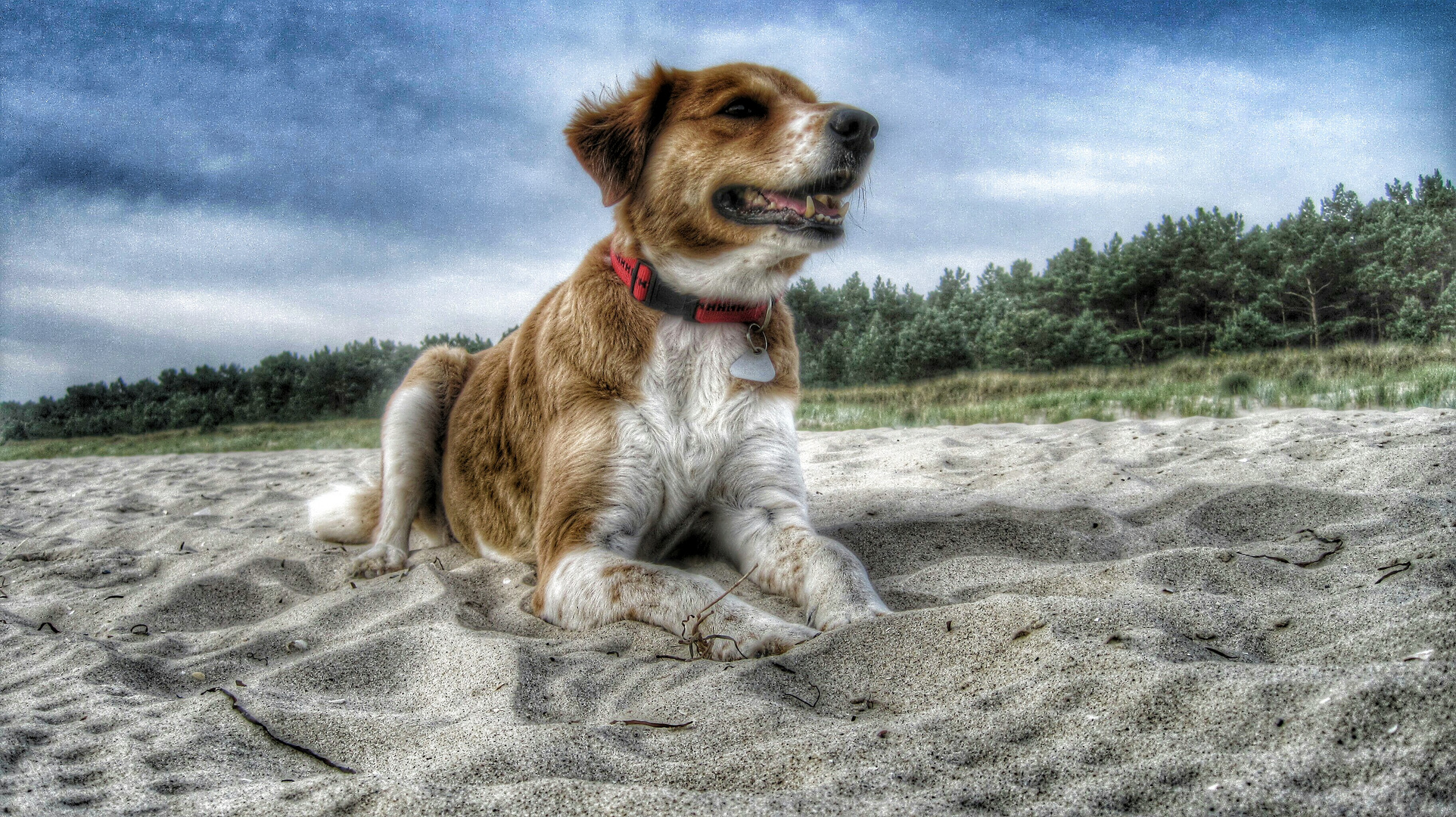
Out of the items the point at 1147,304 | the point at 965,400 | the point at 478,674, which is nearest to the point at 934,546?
the point at 478,674

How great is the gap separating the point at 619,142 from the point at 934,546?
202 centimetres

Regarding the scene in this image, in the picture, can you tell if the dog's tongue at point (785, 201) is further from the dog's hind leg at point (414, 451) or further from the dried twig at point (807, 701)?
the dog's hind leg at point (414, 451)

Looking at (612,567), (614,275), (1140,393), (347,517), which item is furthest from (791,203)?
(1140,393)

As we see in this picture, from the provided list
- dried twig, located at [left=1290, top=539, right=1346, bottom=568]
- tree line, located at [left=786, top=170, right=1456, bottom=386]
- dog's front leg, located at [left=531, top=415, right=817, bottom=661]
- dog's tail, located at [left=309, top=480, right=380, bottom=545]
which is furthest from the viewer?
tree line, located at [left=786, top=170, right=1456, bottom=386]

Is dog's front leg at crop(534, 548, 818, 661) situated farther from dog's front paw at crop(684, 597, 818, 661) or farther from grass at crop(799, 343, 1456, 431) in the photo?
grass at crop(799, 343, 1456, 431)

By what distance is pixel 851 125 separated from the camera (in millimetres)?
2832

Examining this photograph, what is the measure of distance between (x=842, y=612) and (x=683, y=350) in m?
1.23

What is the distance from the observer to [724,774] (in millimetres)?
1346

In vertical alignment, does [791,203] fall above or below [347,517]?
above

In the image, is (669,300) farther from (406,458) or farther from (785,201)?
(406,458)

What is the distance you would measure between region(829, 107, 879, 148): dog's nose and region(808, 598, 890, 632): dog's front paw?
5.06 ft

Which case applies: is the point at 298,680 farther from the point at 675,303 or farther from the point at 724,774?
the point at 675,303

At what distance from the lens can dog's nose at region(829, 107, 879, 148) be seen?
9.25 feet

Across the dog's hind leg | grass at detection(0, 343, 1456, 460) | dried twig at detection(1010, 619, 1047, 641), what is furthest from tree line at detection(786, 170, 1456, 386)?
dried twig at detection(1010, 619, 1047, 641)
